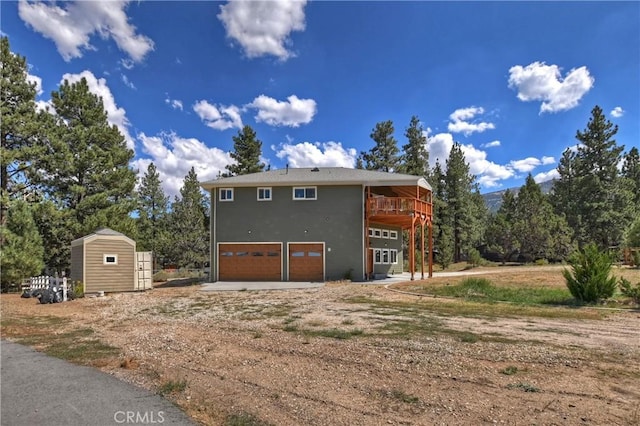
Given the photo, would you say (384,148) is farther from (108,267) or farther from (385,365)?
(385,365)

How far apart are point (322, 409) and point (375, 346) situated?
300cm

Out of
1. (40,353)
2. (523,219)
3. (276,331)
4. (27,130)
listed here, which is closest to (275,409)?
(276,331)

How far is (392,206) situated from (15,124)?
2179 cm

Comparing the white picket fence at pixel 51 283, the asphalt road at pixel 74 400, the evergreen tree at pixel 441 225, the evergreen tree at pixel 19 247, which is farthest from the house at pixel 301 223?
the asphalt road at pixel 74 400

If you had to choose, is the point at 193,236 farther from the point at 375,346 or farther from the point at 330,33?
the point at 375,346

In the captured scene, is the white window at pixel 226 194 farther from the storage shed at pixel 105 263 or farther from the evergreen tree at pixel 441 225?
the evergreen tree at pixel 441 225

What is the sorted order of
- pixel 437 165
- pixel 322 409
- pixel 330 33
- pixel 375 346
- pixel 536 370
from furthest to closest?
pixel 437 165
pixel 330 33
pixel 375 346
pixel 536 370
pixel 322 409

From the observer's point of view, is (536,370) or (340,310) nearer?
(536,370)

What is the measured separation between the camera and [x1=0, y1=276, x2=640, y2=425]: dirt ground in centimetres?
448

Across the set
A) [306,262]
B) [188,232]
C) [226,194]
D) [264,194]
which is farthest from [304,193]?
[188,232]

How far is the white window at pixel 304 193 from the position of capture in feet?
79.6

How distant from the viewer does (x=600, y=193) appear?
41156mm

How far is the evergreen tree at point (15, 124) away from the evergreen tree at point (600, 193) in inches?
1815

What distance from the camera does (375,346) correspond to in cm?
741
